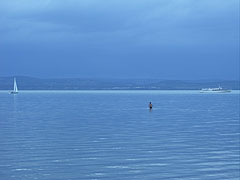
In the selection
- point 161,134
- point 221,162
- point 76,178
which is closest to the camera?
point 76,178

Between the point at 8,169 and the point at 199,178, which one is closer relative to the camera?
the point at 199,178

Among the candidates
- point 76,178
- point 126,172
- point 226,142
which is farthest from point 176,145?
point 76,178

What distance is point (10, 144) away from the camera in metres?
35.1

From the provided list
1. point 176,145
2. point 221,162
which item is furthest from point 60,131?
point 221,162

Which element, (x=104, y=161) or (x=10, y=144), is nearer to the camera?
(x=104, y=161)

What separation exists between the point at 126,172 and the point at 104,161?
3.21m

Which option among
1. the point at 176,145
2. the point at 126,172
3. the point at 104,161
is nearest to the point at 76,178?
the point at 126,172

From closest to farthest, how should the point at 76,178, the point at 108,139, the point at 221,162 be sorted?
the point at 76,178 < the point at 221,162 < the point at 108,139

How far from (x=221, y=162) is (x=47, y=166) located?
940 centimetres

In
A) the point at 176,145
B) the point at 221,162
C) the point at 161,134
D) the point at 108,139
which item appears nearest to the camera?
the point at 221,162

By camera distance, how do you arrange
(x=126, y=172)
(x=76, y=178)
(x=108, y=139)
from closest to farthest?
(x=76, y=178)
(x=126, y=172)
(x=108, y=139)

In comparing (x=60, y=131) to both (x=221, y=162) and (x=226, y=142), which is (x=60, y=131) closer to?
(x=226, y=142)

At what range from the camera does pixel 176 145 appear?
113 ft

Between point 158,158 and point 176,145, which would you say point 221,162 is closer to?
point 158,158
